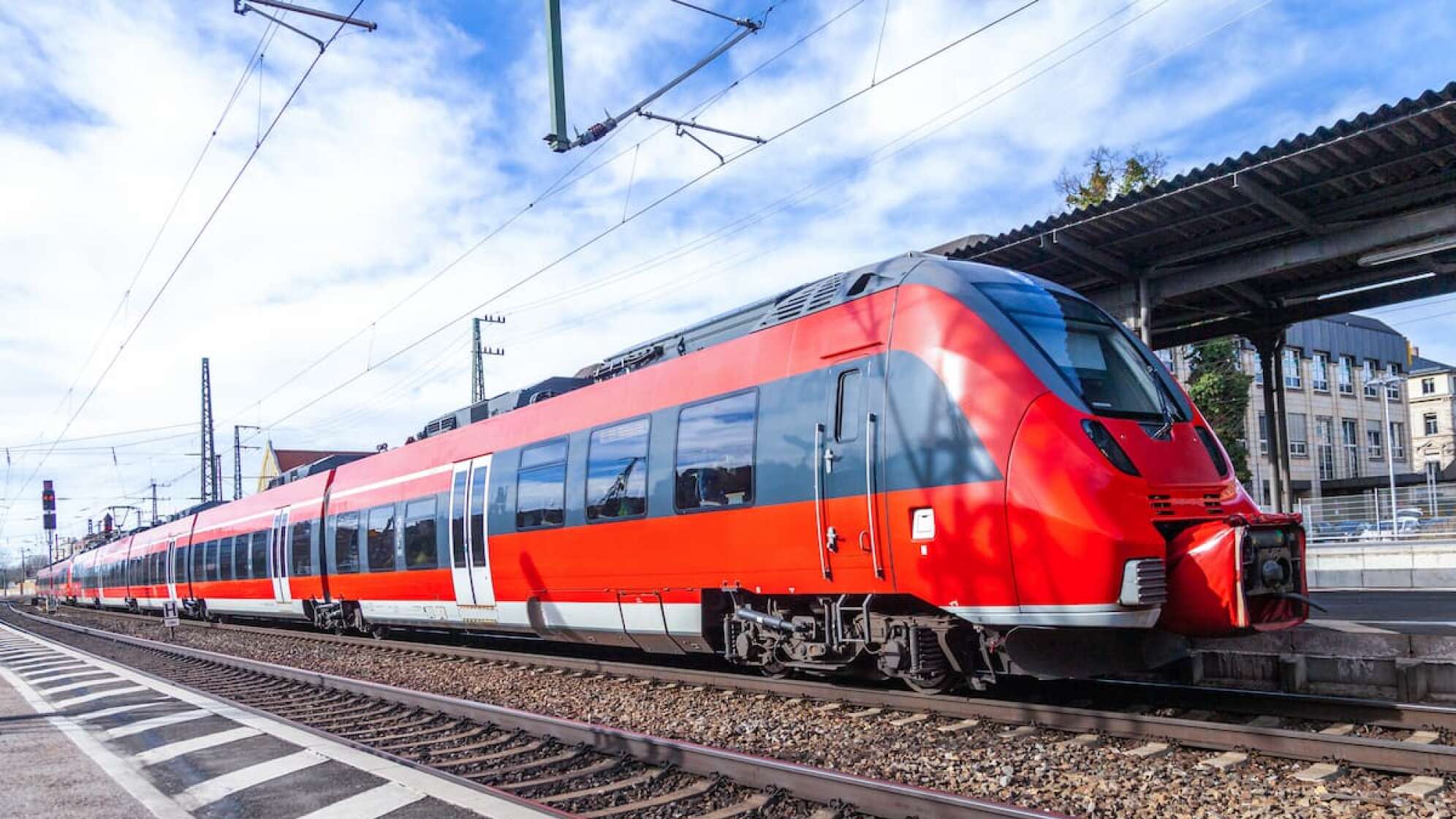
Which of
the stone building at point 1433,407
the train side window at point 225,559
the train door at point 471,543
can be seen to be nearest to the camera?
the train door at point 471,543

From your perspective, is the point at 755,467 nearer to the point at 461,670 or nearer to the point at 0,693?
the point at 461,670

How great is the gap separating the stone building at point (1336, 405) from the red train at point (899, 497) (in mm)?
43704

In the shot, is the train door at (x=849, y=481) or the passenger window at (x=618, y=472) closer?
the train door at (x=849, y=481)

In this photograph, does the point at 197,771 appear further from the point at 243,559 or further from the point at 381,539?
the point at 243,559

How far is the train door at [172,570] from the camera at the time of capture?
29.7 m

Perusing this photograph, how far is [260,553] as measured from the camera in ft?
73.3

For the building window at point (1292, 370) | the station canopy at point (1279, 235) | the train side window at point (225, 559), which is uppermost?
the building window at point (1292, 370)

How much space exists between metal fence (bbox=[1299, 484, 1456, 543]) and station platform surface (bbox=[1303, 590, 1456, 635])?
4081 millimetres

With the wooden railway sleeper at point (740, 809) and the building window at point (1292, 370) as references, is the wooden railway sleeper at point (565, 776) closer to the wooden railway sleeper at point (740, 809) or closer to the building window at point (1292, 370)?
the wooden railway sleeper at point (740, 809)

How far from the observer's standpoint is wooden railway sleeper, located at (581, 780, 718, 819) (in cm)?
578

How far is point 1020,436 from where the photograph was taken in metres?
6.81

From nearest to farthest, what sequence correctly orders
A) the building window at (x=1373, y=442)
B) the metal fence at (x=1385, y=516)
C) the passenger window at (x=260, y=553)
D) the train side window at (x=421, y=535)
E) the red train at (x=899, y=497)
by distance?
the red train at (x=899, y=497) < the train side window at (x=421, y=535) < the metal fence at (x=1385, y=516) < the passenger window at (x=260, y=553) < the building window at (x=1373, y=442)

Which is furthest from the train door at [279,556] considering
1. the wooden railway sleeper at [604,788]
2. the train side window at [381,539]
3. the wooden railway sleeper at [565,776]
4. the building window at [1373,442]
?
the building window at [1373,442]

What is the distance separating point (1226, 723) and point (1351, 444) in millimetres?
58239
